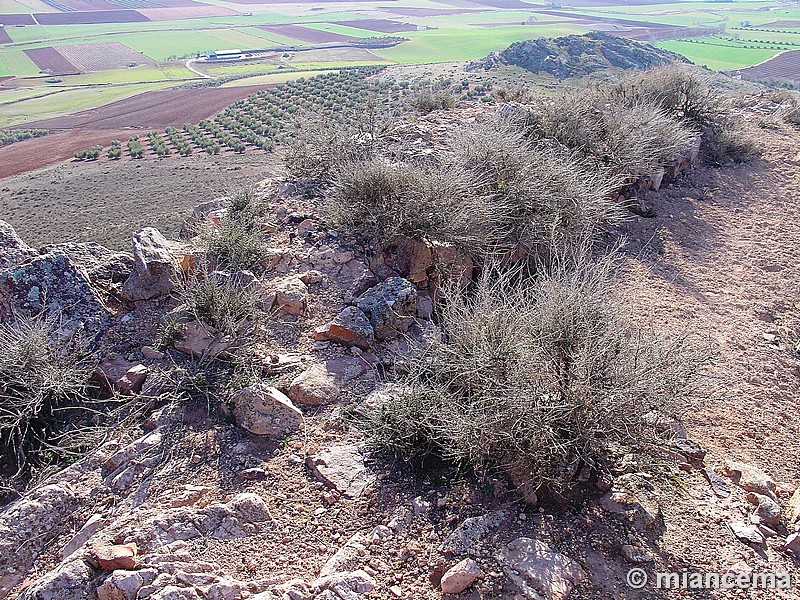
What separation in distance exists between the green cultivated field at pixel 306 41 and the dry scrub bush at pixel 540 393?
3984cm

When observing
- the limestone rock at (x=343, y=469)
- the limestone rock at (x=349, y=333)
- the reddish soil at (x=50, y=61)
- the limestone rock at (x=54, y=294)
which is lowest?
the reddish soil at (x=50, y=61)

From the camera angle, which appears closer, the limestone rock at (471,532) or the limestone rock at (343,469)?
the limestone rock at (471,532)

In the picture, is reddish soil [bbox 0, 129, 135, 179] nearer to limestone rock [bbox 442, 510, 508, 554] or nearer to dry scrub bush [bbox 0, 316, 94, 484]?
dry scrub bush [bbox 0, 316, 94, 484]

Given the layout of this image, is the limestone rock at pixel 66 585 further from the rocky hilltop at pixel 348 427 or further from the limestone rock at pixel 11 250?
the limestone rock at pixel 11 250

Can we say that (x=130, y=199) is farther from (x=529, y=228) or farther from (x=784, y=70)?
(x=784, y=70)

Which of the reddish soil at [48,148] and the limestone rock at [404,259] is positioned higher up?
the limestone rock at [404,259]

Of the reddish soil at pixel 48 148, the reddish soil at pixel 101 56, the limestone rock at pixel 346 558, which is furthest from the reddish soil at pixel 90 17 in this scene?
the limestone rock at pixel 346 558

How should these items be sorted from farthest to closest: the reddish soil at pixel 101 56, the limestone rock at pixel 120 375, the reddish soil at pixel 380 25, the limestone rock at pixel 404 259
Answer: the reddish soil at pixel 380 25 → the reddish soil at pixel 101 56 → the limestone rock at pixel 404 259 → the limestone rock at pixel 120 375

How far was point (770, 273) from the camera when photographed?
23.2 ft

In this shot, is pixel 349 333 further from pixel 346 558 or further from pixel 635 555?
pixel 635 555

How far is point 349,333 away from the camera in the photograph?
4.59m

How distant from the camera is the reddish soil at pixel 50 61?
165 feet

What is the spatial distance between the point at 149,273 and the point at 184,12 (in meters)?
106

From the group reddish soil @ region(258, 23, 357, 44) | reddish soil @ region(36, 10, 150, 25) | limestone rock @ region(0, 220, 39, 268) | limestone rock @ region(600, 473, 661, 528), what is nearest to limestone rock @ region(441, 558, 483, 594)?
limestone rock @ region(600, 473, 661, 528)
